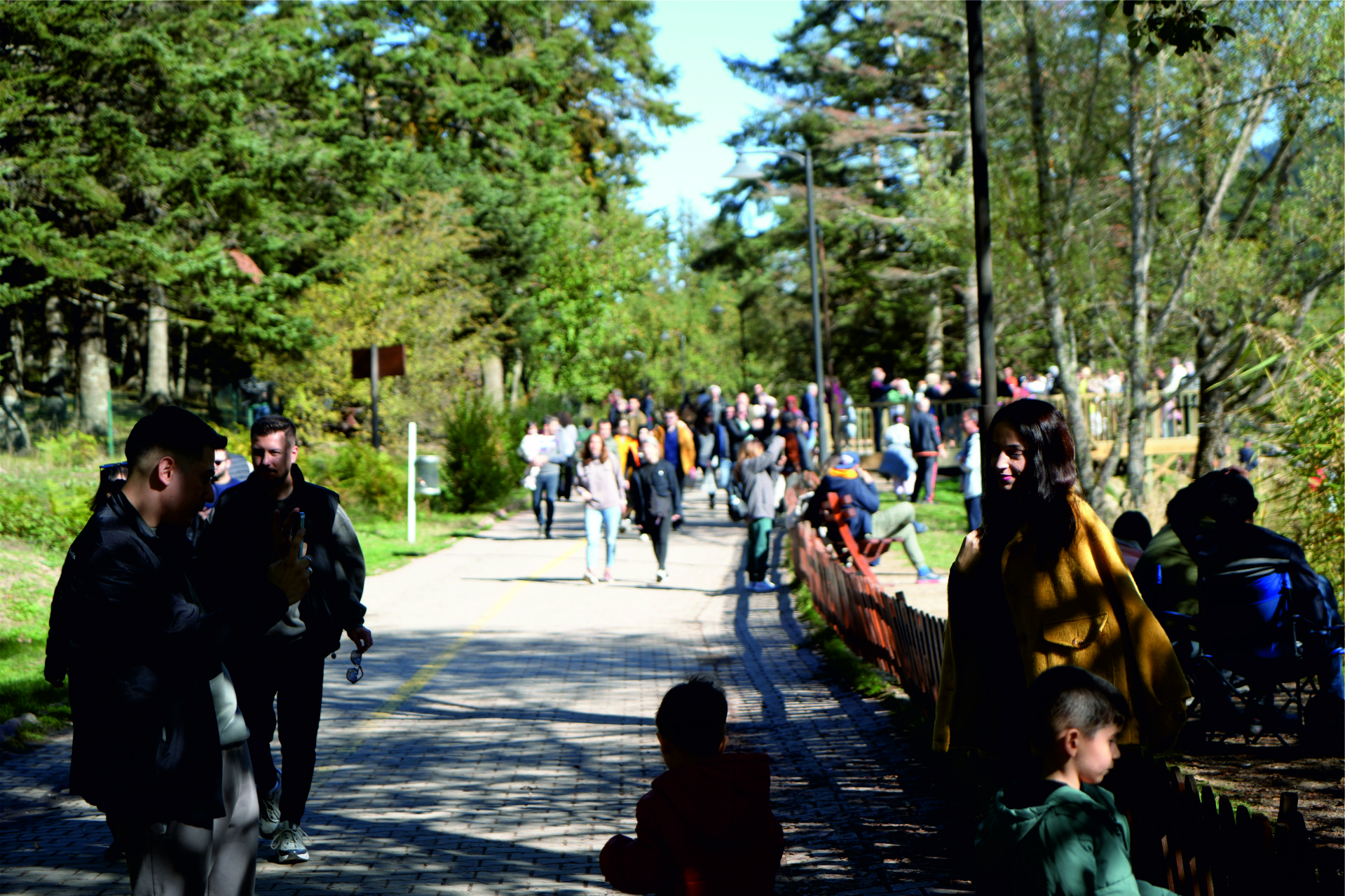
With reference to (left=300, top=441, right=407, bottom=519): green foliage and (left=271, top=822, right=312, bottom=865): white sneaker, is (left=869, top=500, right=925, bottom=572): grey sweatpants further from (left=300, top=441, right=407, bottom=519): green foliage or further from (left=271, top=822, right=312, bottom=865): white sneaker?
(left=300, top=441, right=407, bottom=519): green foliage

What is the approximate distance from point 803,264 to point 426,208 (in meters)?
18.0

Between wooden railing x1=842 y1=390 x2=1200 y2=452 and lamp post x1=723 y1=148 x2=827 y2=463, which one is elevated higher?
lamp post x1=723 y1=148 x2=827 y2=463

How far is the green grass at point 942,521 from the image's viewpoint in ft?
54.6

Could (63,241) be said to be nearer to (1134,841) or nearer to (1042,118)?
(1042,118)

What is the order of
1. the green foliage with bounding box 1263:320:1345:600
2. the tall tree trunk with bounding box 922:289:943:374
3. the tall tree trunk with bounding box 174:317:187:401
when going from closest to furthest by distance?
1. the green foliage with bounding box 1263:320:1345:600
2. the tall tree trunk with bounding box 174:317:187:401
3. the tall tree trunk with bounding box 922:289:943:374

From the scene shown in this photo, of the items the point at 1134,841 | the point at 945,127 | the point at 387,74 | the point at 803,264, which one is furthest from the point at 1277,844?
the point at 803,264

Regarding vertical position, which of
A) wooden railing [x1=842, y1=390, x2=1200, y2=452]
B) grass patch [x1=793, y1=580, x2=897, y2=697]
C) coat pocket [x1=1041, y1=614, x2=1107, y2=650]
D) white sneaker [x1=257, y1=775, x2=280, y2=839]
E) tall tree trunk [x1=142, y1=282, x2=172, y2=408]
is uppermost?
tall tree trunk [x1=142, y1=282, x2=172, y2=408]

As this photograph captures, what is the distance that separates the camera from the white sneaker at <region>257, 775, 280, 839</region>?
5430 millimetres

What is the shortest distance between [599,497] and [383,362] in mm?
6289

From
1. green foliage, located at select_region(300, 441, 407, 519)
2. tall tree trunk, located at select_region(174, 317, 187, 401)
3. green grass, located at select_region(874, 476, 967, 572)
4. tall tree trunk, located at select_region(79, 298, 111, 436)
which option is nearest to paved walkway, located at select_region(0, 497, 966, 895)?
green grass, located at select_region(874, 476, 967, 572)

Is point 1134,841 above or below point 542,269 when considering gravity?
below

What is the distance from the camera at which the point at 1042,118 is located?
15.5 m

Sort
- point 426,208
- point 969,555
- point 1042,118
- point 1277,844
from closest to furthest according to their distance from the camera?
point 1277,844, point 969,555, point 1042,118, point 426,208

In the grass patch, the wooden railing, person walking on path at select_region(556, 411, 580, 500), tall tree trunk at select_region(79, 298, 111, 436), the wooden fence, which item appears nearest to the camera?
the wooden fence
